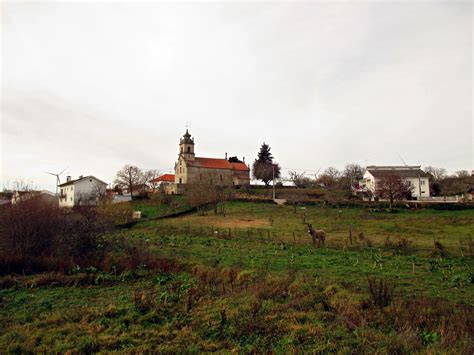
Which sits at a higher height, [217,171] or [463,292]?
[217,171]

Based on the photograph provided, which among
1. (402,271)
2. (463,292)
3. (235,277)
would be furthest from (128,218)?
(463,292)

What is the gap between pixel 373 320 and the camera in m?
7.99

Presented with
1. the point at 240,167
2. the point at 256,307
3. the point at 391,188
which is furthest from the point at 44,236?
the point at 240,167

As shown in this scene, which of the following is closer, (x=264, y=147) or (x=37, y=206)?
(x=37, y=206)

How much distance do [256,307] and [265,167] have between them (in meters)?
73.5

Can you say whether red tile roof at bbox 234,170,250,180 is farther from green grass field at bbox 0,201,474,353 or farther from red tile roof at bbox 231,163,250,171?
green grass field at bbox 0,201,474,353

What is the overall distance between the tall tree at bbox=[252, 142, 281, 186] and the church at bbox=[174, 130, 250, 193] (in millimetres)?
4997

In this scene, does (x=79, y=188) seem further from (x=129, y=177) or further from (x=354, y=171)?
(x=354, y=171)

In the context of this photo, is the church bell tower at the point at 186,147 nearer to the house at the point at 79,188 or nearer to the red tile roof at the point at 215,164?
the red tile roof at the point at 215,164

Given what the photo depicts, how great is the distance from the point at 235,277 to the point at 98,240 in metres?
10.0

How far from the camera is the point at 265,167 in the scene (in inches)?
3214

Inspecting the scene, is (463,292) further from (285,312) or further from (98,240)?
(98,240)

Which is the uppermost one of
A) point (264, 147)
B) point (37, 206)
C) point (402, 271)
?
point (264, 147)

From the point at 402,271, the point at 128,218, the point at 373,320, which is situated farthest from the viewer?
the point at 128,218
